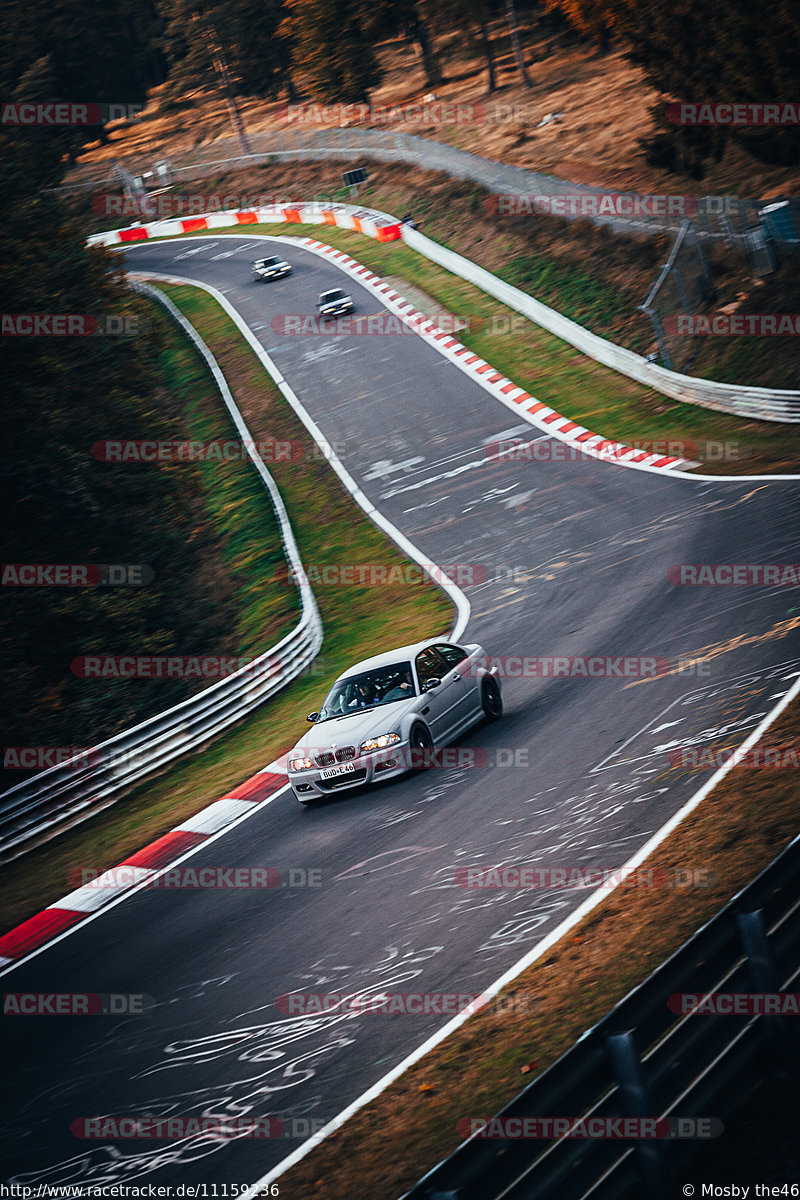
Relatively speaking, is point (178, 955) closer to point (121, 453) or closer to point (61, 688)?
point (61, 688)

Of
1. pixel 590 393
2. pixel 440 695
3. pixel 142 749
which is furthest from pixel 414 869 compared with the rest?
pixel 590 393

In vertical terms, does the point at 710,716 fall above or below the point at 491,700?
above

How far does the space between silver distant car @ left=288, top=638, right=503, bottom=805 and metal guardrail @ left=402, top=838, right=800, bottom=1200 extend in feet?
22.9

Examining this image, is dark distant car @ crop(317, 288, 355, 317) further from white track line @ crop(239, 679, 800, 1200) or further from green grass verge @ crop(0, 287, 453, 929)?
white track line @ crop(239, 679, 800, 1200)

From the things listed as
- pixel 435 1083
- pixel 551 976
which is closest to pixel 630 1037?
pixel 435 1083

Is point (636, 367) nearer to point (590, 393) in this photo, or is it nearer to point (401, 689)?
point (590, 393)

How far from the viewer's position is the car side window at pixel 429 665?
13672mm

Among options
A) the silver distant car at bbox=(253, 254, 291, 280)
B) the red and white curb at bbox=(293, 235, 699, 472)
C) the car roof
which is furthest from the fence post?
the silver distant car at bbox=(253, 254, 291, 280)

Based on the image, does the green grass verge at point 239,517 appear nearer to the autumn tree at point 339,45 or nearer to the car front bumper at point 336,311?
the car front bumper at point 336,311

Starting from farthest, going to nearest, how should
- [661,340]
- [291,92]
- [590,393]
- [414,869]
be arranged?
[291,92]
[590,393]
[661,340]
[414,869]

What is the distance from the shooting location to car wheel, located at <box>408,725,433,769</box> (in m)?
12.8

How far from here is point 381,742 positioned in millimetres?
12664

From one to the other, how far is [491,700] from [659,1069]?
902 cm

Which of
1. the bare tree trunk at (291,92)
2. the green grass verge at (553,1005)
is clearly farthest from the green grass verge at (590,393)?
the bare tree trunk at (291,92)
